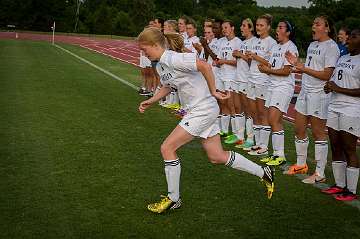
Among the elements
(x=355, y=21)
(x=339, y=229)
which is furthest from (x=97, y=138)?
(x=355, y=21)

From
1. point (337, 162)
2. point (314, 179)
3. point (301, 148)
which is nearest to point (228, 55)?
point (301, 148)

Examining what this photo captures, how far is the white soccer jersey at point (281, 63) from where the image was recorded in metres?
7.45

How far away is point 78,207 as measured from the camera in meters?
5.41

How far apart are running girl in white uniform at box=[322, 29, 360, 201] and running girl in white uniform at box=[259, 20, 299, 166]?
116 cm

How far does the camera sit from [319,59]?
6707 millimetres

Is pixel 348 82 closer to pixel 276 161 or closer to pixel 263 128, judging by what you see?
pixel 276 161

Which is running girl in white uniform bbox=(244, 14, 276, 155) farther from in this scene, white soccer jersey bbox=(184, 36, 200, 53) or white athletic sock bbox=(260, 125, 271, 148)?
white soccer jersey bbox=(184, 36, 200, 53)

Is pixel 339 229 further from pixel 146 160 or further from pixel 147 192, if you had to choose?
pixel 146 160

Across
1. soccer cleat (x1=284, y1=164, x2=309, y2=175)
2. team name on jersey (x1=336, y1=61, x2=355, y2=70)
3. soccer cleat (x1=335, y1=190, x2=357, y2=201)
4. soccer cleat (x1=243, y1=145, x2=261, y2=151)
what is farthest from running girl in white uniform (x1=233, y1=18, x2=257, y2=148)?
soccer cleat (x1=335, y1=190, x2=357, y2=201)

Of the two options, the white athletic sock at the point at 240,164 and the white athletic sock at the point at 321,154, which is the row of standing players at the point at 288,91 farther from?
the white athletic sock at the point at 240,164

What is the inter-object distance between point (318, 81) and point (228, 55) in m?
2.97

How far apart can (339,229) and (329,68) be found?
231 cm

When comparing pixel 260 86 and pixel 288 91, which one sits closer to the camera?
pixel 288 91

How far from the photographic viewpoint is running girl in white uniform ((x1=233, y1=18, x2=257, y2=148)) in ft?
28.8
